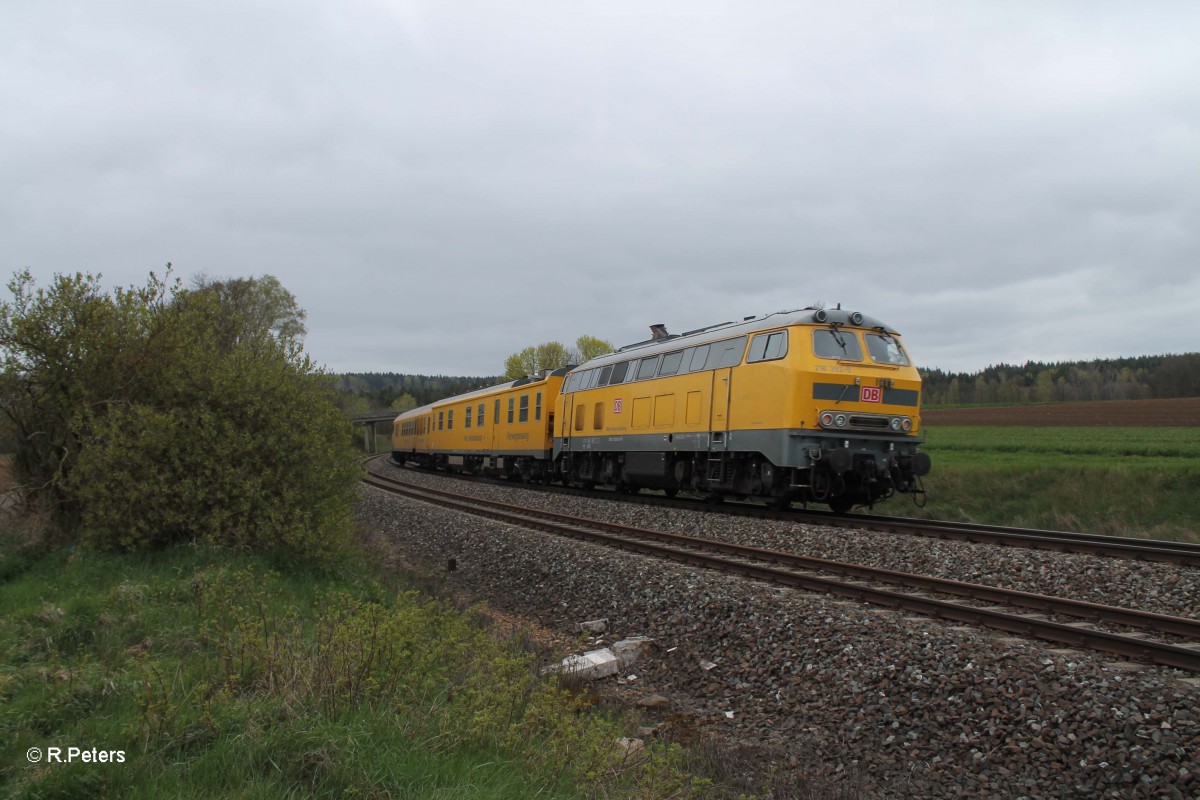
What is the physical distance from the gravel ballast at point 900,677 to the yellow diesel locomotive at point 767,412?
7.32 ft

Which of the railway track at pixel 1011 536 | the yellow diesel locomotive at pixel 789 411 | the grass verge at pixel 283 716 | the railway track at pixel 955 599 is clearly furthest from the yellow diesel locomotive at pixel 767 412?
the grass verge at pixel 283 716

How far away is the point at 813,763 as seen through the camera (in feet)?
16.5

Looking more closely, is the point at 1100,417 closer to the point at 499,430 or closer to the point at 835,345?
the point at 499,430

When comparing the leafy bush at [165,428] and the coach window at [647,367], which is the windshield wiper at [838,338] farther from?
the leafy bush at [165,428]

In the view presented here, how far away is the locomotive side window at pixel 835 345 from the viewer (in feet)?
41.7

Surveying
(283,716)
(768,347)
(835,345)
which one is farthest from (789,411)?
(283,716)

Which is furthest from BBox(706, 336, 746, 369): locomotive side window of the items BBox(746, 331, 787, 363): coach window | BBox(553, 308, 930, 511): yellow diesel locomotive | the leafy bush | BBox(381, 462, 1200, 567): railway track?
the leafy bush

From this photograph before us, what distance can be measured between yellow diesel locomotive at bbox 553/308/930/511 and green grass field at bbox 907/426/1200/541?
222 centimetres

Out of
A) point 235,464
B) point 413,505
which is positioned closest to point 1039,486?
point 413,505

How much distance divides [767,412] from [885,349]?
259 cm

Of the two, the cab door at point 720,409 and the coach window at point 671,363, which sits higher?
the coach window at point 671,363

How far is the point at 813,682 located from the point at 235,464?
22.3ft

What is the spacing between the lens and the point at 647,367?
1734 centimetres

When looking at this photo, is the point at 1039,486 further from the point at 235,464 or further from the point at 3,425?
the point at 3,425
